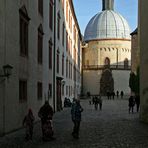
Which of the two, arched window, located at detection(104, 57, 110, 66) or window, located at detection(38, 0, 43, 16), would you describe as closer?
window, located at detection(38, 0, 43, 16)

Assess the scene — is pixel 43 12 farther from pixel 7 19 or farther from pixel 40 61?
pixel 7 19

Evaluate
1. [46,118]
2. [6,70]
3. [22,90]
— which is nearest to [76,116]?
[46,118]

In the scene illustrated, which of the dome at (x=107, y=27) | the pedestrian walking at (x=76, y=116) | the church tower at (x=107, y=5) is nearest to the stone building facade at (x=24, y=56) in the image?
the pedestrian walking at (x=76, y=116)

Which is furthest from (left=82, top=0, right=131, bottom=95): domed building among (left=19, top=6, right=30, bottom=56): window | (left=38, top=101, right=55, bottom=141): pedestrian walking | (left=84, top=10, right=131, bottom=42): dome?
(left=38, top=101, right=55, bottom=141): pedestrian walking

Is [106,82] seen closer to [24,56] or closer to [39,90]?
[39,90]

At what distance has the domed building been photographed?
9625 cm

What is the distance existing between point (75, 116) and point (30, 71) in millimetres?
7426

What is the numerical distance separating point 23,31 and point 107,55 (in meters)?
76.6

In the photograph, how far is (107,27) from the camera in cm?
10388

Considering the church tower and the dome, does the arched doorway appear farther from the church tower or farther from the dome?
the church tower

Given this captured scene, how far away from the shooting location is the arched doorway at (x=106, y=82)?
9540 centimetres

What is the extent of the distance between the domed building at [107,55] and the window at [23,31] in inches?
2841

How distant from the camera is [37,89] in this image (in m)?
27.7

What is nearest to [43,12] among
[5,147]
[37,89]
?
[37,89]
